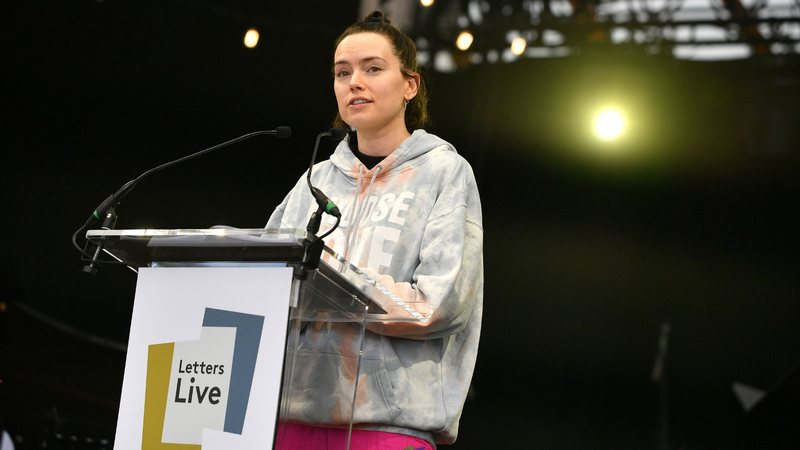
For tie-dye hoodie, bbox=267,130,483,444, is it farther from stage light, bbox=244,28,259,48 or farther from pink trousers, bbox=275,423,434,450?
stage light, bbox=244,28,259,48

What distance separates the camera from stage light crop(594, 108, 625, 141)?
20.8 feet

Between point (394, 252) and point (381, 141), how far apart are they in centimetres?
32

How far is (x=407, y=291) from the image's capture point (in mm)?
1758

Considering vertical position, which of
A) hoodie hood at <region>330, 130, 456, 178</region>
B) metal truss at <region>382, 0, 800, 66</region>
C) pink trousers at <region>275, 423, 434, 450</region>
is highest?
metal truss at <region>382, 0, 800, 66</region>

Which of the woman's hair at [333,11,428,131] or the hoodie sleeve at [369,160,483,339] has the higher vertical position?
the woman's hair at [333,11,428,131]

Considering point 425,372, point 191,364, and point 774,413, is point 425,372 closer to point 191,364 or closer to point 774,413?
point 191,364

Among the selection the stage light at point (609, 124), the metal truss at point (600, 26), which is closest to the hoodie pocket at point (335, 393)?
the metal truss at point (600, 26)

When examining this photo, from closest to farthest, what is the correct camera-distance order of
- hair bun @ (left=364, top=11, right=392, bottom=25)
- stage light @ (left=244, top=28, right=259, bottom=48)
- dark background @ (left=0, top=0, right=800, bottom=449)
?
hair bun @ (left=364, top=11, right=392, bottom=25) < dark background @ (left=0, top=0, right=800, bottom=449) < stage light @ (left=244, top=28, right=259, bottom=48)

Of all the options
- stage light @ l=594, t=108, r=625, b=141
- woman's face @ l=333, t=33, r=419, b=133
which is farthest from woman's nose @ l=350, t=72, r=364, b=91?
stage light @ l=594, t=108, r=625, b=141

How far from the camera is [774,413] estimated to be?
4602 millimetres

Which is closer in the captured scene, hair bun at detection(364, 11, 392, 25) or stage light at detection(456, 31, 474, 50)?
hair bun at detection(364, 11, 392, 25)

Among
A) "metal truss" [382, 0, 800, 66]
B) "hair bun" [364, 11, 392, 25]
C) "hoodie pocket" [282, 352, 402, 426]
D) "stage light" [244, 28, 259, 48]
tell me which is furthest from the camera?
"metal truss" [382, 0, 800, 66]

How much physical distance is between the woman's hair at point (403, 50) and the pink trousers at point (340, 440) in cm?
80

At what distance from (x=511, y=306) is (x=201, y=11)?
9.40ft
